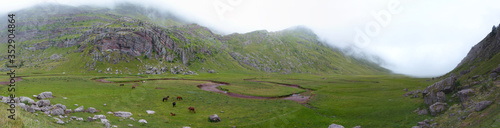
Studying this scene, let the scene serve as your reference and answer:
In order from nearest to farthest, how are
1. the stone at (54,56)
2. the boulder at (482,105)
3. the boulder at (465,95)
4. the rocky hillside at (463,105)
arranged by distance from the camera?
the rocky hillside at (463,105) < the boulder at (482,105) < the boulder at (465,95) < the stone at (54,56)

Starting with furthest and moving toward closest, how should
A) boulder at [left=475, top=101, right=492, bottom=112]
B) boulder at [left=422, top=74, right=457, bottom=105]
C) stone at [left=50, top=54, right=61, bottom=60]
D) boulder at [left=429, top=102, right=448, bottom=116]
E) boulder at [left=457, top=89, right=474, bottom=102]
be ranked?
stone at [left=50, top=54, right=61, bottom=60] < boulder at [left=422, top=74, right=457, bottom=105] < boulder at [left=429, top=102, right=448, bottom=116] < boulder at [left=457, top=89, right=474, bottom=102] < boulder at [left=475, top=101, right=492, bottom=112]

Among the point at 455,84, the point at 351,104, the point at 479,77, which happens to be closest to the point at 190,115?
the point at 351,104

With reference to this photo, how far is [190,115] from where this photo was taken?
4097cm

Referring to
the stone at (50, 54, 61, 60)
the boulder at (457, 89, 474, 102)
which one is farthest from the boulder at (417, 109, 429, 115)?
the stone at (50, 54, 61, 60)

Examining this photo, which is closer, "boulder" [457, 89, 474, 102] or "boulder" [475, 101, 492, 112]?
"boulder" [475, 101, 492, 112]

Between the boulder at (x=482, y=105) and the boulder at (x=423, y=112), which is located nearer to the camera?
the boulder at (x=482, y=105)

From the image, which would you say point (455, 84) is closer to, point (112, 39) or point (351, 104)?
point (351, 104)

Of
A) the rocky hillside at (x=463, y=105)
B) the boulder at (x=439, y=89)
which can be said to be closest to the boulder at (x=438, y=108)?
the rocky hillside at (x=463, y=105)

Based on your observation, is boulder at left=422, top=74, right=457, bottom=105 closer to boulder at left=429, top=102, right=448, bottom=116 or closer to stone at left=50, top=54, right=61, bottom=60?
boulder at left=429, top=102, right=448, bottom=116

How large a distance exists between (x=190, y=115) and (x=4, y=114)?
26.2 metres

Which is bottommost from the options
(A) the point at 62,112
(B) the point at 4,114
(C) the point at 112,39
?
(A) the point at 62,112

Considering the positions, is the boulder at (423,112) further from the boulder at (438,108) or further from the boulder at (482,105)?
the boulder at (482,105)

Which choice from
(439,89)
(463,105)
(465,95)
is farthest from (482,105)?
(439,89)

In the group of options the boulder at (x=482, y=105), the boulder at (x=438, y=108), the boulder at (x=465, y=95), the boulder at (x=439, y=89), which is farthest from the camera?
the boulder at (x=439, y=89)
